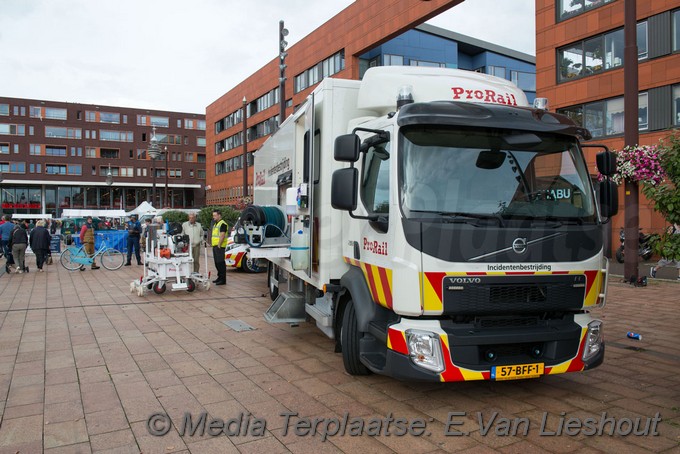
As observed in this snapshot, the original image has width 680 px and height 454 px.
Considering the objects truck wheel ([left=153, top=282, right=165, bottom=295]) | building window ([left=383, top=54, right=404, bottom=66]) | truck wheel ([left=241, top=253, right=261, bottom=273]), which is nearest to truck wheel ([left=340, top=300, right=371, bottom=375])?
truck wheel ([left=153, top=282, right=165, bottom=295])

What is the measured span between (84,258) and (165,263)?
6.75 meters

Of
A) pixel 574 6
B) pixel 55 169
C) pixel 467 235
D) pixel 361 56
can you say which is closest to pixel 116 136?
pixel 55 169

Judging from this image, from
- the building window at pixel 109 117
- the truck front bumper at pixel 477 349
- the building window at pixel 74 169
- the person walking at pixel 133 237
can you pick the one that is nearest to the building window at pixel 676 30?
the truck front bumper at pixel 477 349

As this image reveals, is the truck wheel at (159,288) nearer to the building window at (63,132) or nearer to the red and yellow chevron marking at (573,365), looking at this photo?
the red and yellow chevron marking at (573,365)

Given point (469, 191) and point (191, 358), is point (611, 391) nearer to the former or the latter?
point (469, 191)

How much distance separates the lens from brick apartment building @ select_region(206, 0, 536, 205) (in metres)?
31.7

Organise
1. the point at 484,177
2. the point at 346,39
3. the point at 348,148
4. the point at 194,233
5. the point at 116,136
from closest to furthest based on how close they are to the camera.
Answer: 1. the point at 484,177
2. the point at 348,148
3. the point at 194,233
4. the point at 346,39
5. the point at 116,136

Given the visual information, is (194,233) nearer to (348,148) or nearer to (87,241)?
(87,241)

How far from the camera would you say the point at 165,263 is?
11.3 meters

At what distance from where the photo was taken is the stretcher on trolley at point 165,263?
1134cm

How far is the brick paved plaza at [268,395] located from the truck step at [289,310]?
1.17 feet

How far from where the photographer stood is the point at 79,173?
261 feet

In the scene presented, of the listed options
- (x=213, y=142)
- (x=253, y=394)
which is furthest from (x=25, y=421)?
(x=213, y=142)

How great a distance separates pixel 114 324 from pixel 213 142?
203 ft
